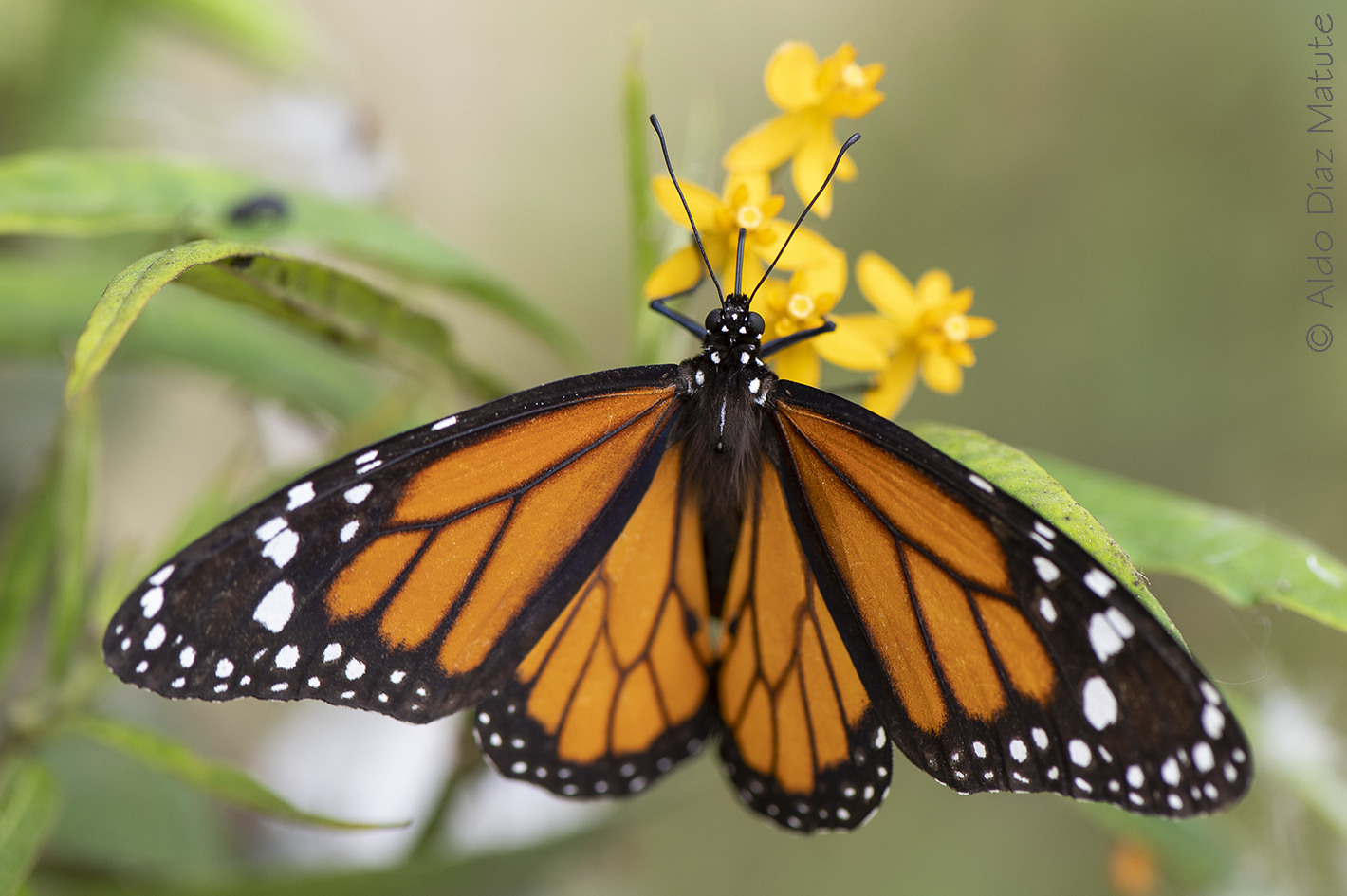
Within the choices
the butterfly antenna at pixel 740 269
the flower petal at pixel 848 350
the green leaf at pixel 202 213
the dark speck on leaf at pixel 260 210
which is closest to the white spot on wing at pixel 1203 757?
the flower petal at pixel 848 350

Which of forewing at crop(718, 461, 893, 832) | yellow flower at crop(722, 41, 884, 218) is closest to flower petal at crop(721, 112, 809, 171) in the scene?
yellow flower at crop(722, 41, 884, 218)

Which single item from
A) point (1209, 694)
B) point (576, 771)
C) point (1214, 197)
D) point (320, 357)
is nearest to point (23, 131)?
point (320, 357)

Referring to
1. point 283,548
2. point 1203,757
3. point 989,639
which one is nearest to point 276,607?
point 283,548

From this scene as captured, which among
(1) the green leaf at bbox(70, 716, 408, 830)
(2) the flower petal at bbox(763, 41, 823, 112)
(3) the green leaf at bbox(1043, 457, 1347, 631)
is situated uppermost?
(2) the flower petal at bbox(763, 41, 823, 112)

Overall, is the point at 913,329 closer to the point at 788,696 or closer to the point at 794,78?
the point at 794,78

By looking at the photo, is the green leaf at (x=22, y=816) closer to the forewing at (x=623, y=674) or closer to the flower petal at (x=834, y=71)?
the forewing at (x=623, y=674)

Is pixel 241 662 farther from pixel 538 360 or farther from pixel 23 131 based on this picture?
pixel 538 360

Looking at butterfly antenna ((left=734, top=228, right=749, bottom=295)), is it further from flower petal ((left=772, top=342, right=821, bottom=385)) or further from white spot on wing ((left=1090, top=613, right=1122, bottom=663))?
white spot on wing ((left=1090, top=613, right=1122, bottom=663))
